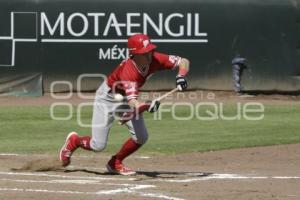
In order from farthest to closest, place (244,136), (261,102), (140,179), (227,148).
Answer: (261,102) → (244,136) → (227,148) → (140,179)

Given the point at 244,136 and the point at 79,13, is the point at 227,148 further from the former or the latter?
the point at 79,13

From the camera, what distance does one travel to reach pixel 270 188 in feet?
29.3

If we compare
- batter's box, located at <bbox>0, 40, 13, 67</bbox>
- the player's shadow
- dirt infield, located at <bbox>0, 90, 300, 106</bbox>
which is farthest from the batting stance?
batter's box, located at <bbox>0, 40, 13, 67</bbox>

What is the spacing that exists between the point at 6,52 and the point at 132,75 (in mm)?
13733

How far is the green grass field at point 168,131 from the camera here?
13953 mm

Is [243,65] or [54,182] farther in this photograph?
[243,65]

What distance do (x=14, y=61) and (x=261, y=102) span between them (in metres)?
7.16

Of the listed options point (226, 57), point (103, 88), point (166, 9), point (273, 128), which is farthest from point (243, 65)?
point (103, 88)

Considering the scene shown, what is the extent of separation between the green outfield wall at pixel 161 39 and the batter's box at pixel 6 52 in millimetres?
41

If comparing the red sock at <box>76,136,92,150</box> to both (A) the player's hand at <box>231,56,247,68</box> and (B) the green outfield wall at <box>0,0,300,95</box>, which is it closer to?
(B) the green outfield wall at <box>0,0,300,95</box>

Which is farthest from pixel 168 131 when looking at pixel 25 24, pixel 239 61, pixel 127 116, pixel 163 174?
pixel 25 24

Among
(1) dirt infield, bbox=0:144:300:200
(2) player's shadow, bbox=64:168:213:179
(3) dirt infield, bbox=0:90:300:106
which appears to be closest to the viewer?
(1) dirt infield, bbox=0:144:300:200

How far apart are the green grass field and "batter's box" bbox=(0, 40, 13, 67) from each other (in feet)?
9.61

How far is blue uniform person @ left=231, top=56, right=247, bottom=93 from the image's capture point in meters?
22.9
